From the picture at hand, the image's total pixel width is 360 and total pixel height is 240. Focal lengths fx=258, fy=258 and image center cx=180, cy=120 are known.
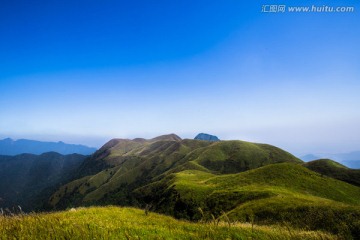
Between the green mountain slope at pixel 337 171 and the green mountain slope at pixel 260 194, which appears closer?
the green mountain slope at pixel 260 194

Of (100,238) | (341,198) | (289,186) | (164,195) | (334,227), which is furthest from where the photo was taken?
→ (164,195)

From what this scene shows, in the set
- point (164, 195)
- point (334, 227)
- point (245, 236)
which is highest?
point (245, 236)

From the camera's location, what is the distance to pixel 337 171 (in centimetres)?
12875

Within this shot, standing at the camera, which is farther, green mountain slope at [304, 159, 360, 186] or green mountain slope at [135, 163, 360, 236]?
green mountain slope at [304, 159, 360, 186]

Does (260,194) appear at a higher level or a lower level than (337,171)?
higher

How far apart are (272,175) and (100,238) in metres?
74.3

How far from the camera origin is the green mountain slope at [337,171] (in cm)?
11875

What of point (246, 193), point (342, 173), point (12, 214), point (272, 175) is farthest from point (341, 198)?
point (342, 173)

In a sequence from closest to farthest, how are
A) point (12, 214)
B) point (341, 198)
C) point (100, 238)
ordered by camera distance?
point (100, 238) → point (12, 214) → point (341, 198)

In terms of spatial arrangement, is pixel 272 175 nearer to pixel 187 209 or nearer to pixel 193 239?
pixel 187 209

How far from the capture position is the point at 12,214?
7.75 metres

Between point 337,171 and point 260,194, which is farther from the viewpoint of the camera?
point 337,171

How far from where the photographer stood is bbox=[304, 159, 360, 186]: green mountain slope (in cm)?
11875

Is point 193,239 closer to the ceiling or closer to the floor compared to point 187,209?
closer to the ceiling
